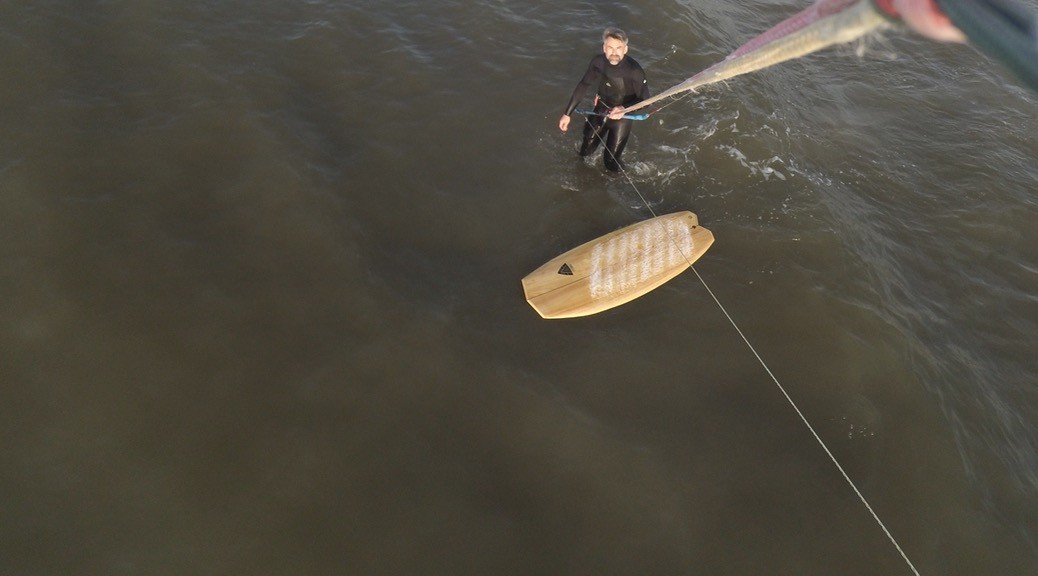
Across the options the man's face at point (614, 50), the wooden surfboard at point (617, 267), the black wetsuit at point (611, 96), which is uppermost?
the man's face at point (614, 50)

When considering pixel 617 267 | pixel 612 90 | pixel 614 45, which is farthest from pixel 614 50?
pixel 617 267

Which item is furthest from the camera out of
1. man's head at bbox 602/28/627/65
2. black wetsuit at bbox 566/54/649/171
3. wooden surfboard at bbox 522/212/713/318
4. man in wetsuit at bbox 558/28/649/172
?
black wetsuit at bbox 566/54/649/171

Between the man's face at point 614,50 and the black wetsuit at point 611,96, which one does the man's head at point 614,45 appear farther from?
the black wetsuit at point 611,96

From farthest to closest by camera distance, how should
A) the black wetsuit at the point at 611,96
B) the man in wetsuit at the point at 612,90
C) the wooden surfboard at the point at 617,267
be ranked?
1. the black wetsuit at the point at 611,96
2. the man in wetsuit at the point at 612,90
3. the wooden surfboard at the point at 617,267

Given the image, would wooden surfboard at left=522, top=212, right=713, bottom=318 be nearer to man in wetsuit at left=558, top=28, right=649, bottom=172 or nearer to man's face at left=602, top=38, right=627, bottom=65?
man in wetsuit at left=558, top=28, right=649, bottom=172

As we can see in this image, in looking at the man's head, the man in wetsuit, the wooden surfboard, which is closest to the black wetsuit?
the man in wetsuit

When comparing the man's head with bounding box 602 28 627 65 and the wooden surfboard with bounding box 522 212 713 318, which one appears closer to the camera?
the wooden surfboard with bounding box 522 212 713 318

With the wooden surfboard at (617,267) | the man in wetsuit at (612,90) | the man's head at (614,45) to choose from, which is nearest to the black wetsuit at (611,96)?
the man in wetsuit at (612,90)
